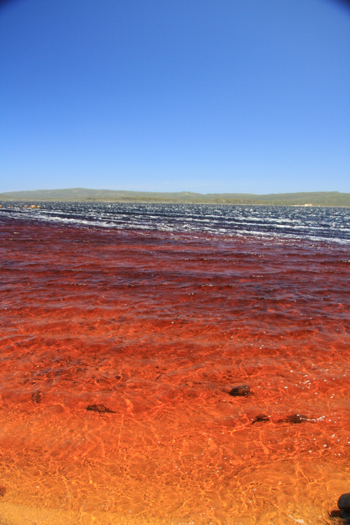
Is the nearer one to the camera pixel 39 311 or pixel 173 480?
pixel 173 480

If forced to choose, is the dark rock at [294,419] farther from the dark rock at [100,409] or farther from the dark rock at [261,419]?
the dark rock at [100,409]

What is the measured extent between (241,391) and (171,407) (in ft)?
4.36

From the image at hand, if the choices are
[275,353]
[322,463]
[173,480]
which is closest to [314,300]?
[275,353]

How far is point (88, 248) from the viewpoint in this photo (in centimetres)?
2073

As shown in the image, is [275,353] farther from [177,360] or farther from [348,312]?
[348,312]

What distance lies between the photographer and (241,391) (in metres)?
5.39

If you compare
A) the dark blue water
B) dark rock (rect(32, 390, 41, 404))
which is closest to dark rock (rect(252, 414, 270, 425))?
dark rock (rect(32, 390, 41, 404))

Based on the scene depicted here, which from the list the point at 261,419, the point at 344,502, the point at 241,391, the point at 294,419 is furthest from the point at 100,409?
the point at 344,502

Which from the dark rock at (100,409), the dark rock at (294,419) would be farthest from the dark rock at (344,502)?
the dark rock at (100,409)

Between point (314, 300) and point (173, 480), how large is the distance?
28.8 feet

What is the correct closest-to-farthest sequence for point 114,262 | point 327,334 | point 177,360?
1. point 177,360
2. point 327,334
3. point 114,262

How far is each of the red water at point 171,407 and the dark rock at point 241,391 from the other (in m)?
0.10

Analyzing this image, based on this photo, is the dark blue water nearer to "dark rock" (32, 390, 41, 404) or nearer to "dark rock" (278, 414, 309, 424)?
"dark rock" (278, 414, 309, 424)

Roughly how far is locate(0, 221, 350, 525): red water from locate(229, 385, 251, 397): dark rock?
96mm
